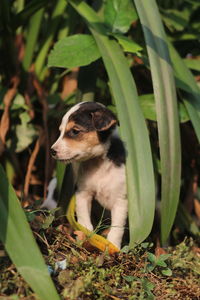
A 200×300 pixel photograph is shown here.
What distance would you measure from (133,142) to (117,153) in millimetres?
247

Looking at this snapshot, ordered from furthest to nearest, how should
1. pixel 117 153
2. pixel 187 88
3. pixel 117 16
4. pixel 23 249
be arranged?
pixel 117 16 → pixel 187 88 → pixel 117 153 → pixel 23 249

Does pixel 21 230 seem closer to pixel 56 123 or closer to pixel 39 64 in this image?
pixel 56 123

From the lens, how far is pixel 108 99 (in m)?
4.17

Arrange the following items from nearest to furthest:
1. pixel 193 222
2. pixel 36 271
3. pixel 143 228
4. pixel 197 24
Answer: pixel 36 271 < pixel 143 228 < pixel 193 222 < pixel 197 24

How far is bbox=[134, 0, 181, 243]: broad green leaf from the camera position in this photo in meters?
3.18

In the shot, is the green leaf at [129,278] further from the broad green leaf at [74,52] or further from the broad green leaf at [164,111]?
the broad green leaf at [74,52]

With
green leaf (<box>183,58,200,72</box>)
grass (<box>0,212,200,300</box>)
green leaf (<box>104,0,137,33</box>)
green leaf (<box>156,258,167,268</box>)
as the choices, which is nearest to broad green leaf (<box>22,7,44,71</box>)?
green leaf (<box>104,0,137,33</box>)

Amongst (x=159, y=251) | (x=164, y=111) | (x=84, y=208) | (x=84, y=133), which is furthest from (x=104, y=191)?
(x=164, y=111)

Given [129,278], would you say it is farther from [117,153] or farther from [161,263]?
[117,153]

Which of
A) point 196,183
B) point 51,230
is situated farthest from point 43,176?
point 51,230

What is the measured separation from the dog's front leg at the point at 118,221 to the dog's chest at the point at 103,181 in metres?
0.04

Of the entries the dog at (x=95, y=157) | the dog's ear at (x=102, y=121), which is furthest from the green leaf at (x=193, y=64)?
the dog's ear at (x=102, y=121)

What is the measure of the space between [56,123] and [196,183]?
121 centimetres

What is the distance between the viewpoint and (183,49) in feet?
14.6
